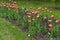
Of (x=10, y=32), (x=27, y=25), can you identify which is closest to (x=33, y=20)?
(x=27, y=25)

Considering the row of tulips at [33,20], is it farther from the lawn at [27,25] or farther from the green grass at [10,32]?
the green grass at [10,32]

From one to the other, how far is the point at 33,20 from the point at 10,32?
0.77 m

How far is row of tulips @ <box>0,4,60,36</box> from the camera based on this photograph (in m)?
5.44

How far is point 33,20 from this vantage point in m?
5.88

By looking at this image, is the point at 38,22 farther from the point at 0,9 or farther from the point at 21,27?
the point at 0,9

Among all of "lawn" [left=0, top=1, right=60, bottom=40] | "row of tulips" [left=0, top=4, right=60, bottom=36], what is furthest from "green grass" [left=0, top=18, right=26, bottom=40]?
"row of tulips" [left=0, top=4, right=60, bottom=36]

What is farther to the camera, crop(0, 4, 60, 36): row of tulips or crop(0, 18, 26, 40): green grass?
crop(0, 18, 26, 40): green grass

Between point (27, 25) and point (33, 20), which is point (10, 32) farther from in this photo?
point (33, 20)

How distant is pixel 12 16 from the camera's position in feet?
22.4

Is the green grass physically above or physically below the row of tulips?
below

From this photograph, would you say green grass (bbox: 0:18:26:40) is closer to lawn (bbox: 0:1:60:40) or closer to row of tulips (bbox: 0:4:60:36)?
lawn (bbox: 0:1:60:40)

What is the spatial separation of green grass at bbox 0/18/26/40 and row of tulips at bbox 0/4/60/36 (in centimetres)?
22

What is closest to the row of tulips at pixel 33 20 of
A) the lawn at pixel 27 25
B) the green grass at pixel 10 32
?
the lawn at pixel 27 25

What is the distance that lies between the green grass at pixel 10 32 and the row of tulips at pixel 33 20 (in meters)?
0.22
